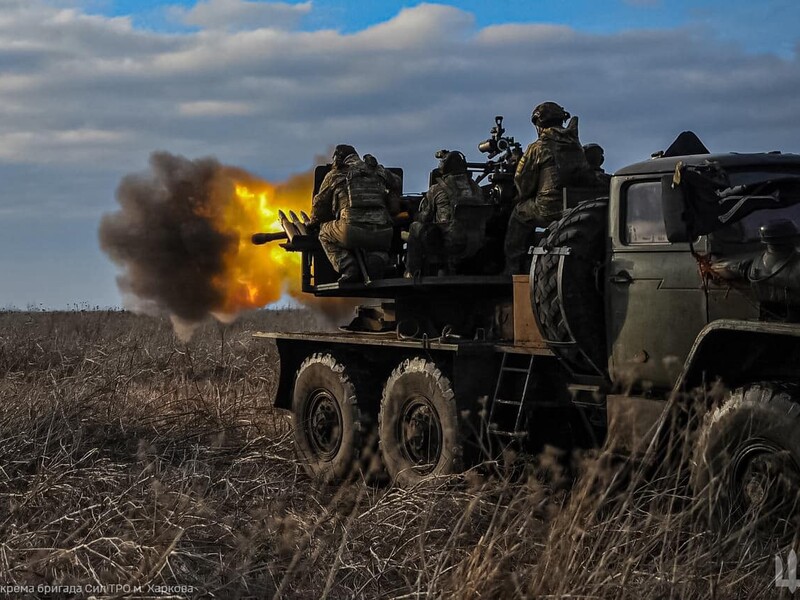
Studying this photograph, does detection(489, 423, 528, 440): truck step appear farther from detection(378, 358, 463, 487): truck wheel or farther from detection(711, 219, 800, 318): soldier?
detection(711, 219, 800, 318): soldier

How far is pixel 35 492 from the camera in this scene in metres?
7.35

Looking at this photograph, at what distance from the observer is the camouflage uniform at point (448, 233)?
10.5 metres

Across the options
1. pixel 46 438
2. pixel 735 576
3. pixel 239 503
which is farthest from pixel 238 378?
pixel 735 576

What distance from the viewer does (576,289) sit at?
8.51m

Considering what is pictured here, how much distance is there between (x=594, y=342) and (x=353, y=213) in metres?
3.57

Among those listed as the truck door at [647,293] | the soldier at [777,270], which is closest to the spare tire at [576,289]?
the truck door at [647,293]

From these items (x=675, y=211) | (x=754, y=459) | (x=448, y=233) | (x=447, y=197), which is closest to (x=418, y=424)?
(x=448, y=233)

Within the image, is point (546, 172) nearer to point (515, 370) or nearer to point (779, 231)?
point (515, 370)

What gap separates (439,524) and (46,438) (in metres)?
4.06

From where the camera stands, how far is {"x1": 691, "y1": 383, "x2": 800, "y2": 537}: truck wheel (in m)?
6.54

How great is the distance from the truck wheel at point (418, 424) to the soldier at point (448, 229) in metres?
1.00

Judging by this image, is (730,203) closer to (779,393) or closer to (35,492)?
(779,393)

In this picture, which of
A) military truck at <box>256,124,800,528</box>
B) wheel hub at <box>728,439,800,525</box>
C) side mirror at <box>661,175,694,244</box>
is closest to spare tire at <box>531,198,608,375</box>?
military truck at <box>256,124,800,528</box>

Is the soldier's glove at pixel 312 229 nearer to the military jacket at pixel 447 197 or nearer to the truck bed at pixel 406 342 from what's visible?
the truck bed at pixel 406 342
